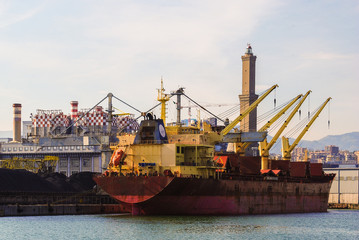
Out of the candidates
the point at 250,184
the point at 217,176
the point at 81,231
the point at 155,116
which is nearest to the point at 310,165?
the point at 250,184

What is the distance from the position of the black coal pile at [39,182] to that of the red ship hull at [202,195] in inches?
A: 594

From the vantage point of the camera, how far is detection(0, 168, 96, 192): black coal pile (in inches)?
2721

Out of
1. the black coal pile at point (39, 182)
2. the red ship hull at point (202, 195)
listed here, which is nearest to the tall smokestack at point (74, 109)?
the black coal pile at point (39, 182)

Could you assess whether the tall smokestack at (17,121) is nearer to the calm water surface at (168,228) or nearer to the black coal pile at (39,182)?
the black coal pile at (39,182)

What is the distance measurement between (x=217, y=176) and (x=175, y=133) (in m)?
5.39

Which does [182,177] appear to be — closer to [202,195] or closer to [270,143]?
[202,195]

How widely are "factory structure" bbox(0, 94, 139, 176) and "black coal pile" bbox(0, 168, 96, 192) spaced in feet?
31.9

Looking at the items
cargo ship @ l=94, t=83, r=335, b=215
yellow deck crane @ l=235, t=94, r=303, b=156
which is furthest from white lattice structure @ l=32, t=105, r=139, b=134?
cargo ship @ l=94, t=83, r=335, b=215

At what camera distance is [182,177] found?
5484 cm

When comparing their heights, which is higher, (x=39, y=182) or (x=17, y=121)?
(x=17, y=121)

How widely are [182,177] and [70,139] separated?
48.0 m

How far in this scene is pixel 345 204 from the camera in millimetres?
98250

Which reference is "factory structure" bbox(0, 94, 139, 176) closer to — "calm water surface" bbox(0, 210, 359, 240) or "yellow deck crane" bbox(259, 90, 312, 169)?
"yellow deck crane" bbox(259, 90, 312, 169)

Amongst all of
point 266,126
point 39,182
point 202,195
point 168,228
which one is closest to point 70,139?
point 39,182
